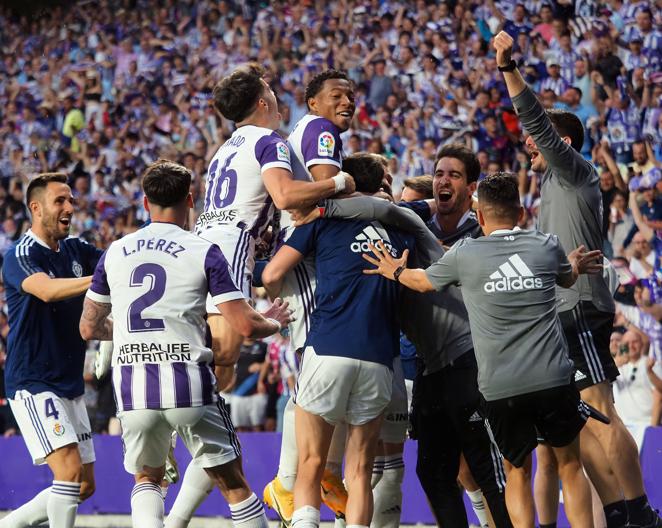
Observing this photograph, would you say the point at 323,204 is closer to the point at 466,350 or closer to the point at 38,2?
the point at 466,350

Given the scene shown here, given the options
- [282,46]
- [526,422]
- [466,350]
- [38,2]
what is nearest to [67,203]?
[466,350]

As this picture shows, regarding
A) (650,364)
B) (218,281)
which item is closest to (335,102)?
(218,281)

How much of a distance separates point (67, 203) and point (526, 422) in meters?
3.72

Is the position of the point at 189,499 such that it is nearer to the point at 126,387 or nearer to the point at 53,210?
the point at 126,387

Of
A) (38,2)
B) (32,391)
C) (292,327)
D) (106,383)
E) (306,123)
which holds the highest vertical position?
(38,2)

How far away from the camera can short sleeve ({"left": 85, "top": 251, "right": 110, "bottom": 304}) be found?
5.74 m

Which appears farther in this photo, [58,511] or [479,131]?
[479,131]

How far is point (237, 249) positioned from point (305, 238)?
53 cm

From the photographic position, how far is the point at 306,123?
6.53m

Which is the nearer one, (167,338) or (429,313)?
(167,338)

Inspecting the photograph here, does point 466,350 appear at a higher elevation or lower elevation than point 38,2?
lower

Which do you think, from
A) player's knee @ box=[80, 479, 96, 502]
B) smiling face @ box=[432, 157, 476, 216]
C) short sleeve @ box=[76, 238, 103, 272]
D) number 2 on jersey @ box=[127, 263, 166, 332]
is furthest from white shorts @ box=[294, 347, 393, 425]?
short sleeve @ box=[76, 238, 103, 272]

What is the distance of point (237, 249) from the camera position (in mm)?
6551

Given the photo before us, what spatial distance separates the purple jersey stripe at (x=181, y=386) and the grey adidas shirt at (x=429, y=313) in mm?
1419
